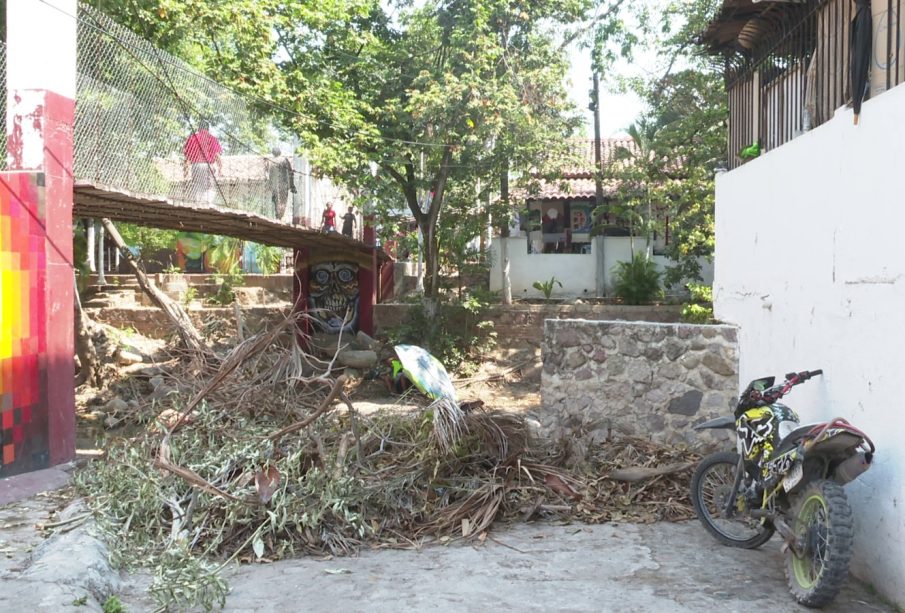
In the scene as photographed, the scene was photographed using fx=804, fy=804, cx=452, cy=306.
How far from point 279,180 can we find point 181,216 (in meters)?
2.44

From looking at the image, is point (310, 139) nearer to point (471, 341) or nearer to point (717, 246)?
point (471, 341)

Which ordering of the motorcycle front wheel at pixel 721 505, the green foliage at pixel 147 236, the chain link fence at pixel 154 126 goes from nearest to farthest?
1. the motorcycle front wheel at pixel 721 505
2. the chain link fence at pixel 154 126
3. the green foliage at pixel 147 236

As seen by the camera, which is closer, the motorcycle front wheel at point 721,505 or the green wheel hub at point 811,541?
the green wheel hub at point 811,541

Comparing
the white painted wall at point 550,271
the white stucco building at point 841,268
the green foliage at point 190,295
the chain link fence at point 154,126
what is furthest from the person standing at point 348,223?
the white stucco building at point 841,268

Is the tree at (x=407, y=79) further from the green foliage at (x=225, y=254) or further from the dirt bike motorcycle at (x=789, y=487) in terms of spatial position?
the dirt bike motorcycle at (x=789, y=487)

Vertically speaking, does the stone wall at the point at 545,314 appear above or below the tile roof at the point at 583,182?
below

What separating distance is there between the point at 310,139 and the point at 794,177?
397 inches

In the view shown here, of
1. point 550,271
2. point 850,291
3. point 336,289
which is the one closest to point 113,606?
point 850,291

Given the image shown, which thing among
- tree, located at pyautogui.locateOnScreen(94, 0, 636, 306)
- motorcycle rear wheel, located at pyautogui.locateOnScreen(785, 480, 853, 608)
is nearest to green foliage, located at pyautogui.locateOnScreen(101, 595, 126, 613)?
A: motorcycle rear wheel, located at pyautogui.locateOnScreen(785, 480, 853, 608)

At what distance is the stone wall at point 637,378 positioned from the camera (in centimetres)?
691

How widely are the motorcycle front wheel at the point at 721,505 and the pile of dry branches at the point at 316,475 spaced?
53cm

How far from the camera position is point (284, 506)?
511cm

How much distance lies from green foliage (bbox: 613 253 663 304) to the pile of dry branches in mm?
12440

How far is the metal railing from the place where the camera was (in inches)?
195
